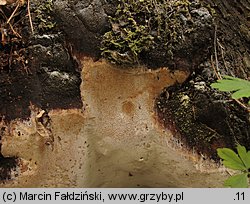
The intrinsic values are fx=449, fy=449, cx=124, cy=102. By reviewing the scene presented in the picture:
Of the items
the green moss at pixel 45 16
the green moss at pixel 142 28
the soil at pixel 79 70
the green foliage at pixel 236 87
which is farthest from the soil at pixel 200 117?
the green moss at pixel 45 16

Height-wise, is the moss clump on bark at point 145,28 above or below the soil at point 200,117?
above

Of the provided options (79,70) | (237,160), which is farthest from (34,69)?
(237,160)

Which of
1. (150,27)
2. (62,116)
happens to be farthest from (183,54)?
(62,116)

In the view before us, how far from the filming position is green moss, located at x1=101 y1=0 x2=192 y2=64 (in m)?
1.65

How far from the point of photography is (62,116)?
1.63 meters

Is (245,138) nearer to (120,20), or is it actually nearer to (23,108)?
(120,20)

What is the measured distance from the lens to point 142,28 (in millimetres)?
1668

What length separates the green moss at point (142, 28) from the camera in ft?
5.41

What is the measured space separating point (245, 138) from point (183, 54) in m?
0.40

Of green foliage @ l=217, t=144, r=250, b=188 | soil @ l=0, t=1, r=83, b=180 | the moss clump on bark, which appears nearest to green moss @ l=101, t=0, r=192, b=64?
the moss clump on bark

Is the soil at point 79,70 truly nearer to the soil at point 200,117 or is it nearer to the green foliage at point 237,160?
the soil at point 200,117

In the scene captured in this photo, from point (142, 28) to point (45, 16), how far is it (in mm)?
360

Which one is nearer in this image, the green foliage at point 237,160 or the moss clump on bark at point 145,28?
the green foliage at point 237,160

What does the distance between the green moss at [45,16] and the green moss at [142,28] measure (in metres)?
0.21
